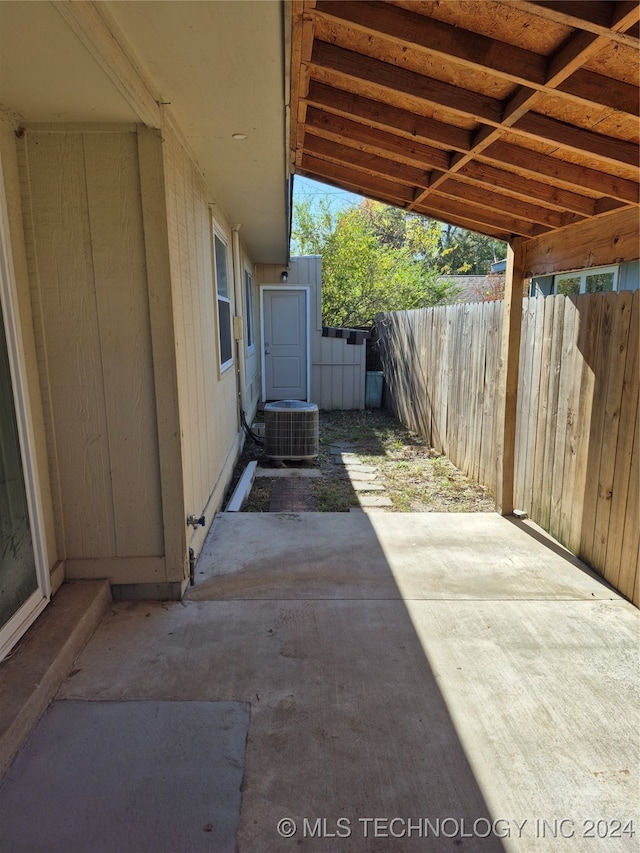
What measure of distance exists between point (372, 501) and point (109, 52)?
3.81 m

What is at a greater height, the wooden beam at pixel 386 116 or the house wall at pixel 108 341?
the wooden beam at pixel 386 116

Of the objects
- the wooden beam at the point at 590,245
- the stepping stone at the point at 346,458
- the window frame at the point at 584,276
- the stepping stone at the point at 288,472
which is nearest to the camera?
the wooden beam at the point at 590,245

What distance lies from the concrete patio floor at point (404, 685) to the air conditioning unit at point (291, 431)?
2398 mm

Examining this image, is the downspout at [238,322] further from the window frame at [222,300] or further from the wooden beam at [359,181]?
the wooden beam at [359,181]

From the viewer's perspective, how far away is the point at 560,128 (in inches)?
93.0

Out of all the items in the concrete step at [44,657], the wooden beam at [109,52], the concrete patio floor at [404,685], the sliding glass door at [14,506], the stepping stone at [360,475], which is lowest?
the stepping stone at [360,475]

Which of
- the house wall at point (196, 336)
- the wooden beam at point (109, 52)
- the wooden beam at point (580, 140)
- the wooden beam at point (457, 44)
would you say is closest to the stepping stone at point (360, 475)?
the house wall at point (196, 336)

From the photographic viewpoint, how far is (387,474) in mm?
5754

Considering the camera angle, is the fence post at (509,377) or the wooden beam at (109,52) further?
the fence post at (509,377)

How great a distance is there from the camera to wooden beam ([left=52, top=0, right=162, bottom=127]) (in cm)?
165

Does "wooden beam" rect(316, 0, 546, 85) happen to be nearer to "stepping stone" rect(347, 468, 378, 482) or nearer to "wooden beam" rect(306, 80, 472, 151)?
"wooden beam" rect(306, 80, 472, 151)

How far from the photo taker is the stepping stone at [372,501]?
4.70m

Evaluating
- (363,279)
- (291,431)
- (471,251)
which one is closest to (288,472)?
(291,431)

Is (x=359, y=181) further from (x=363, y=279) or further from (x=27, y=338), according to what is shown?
(x=363, y=279)
